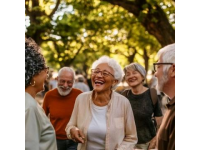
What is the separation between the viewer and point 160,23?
10039 millimetres

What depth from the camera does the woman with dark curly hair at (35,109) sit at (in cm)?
264

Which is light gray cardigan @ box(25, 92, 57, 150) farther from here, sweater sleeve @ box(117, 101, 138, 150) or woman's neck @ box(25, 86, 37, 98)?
sweater sleeve @ box(117, 101, 138, 150)

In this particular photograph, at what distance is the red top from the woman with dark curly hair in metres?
2.67

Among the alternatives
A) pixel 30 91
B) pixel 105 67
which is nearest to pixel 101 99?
pixel 105 67

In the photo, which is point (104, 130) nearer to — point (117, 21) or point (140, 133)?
point (140, 133)

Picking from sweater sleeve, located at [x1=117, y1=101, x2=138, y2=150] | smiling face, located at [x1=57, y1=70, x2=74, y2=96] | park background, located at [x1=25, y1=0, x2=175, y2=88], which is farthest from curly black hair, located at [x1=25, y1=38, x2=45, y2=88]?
smiling face, located at [x1=57, y1=70, x2=74, y2=96]

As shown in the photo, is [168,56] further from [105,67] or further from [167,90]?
[105,67]

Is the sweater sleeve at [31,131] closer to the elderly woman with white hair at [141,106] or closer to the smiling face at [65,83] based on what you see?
the elderly woman with white hair at [141,106]

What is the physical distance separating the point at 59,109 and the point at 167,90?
3.21 metres

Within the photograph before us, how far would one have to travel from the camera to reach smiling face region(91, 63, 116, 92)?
4254 millimetres

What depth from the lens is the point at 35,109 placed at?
270 centimetres
